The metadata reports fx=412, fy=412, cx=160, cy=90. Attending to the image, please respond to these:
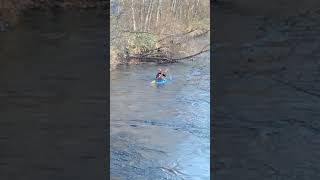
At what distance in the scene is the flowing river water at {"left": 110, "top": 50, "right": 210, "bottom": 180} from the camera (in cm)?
149

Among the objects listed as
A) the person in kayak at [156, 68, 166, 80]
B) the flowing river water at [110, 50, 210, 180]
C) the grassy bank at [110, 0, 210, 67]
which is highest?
the grassy bank at [110, 0, 210, 67]

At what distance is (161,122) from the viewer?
1.52 meters
